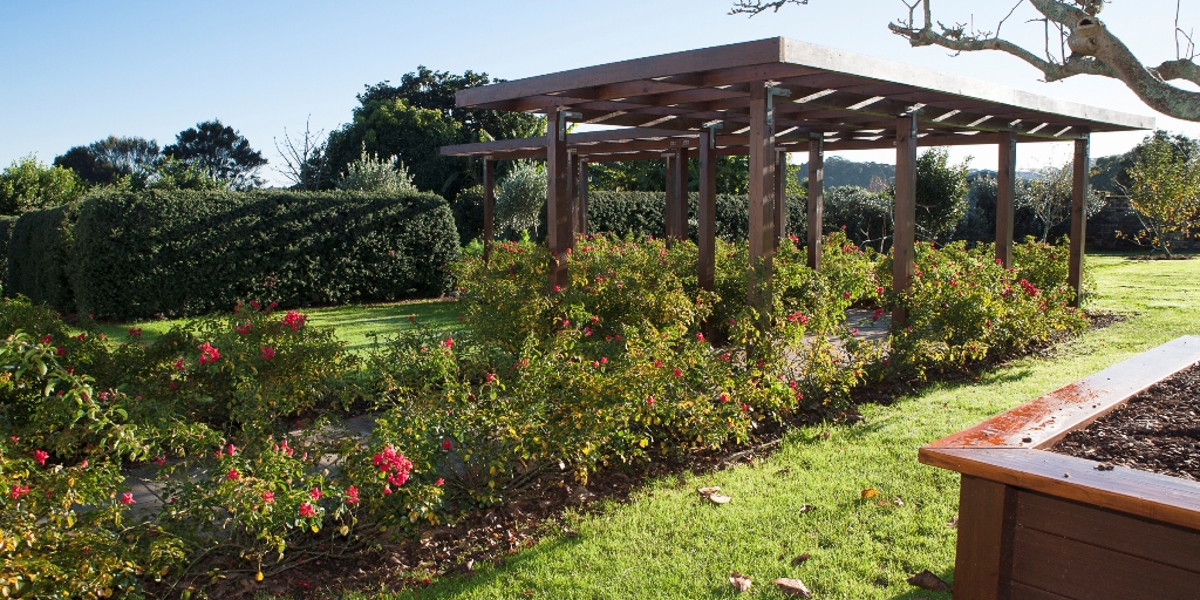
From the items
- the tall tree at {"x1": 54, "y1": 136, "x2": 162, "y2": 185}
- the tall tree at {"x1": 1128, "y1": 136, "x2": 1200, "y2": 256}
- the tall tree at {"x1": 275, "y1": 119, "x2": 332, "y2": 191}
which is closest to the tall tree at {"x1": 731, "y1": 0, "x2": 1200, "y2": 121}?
the tall tree at {"x1": 1128, "y1": 136, "x2": 1200, "y2": 256}

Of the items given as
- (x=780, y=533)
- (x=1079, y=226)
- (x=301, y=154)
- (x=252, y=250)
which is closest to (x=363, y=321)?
(x=252, y=250)

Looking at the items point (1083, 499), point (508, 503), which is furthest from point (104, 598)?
point (1083, 499)

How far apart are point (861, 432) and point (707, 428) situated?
1242 millimetres

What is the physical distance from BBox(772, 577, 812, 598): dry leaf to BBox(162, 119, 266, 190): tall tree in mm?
51988

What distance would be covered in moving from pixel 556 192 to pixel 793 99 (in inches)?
91.2

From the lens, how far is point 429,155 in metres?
30.0

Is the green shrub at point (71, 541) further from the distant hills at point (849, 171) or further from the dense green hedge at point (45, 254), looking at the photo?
the distant hills at point (849, 171)

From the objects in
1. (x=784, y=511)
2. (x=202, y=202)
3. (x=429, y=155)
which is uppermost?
(x=429, y=155)

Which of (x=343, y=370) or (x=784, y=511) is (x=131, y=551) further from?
(x=784, y=511)

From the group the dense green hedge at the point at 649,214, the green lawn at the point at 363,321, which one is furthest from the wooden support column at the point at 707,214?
the dense green hedge at the point at 649,214

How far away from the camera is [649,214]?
1833cm

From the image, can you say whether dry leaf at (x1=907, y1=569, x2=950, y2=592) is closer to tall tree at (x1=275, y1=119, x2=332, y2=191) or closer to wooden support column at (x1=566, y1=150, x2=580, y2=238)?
wooden support column at (x1=566, y1=150, x2=580, y2=238)

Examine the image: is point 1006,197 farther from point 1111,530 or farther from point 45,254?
point 45,254

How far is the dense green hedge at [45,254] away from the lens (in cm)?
1233
